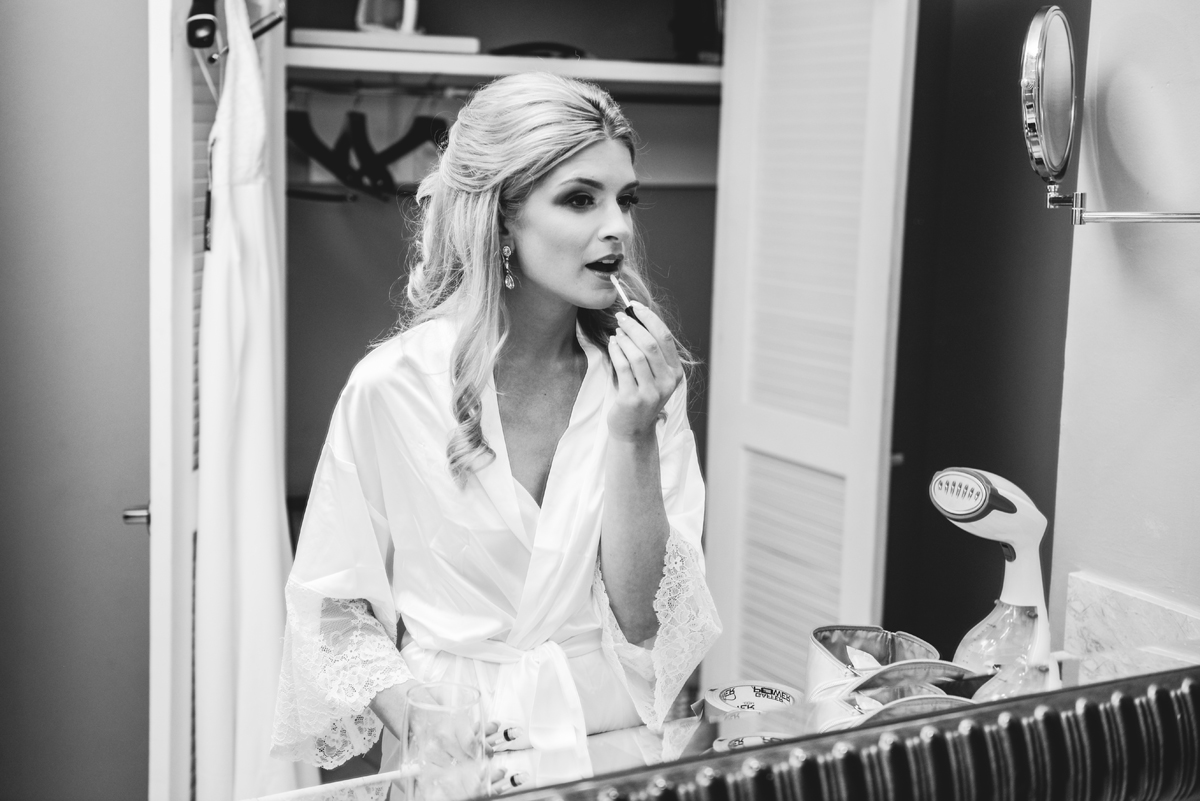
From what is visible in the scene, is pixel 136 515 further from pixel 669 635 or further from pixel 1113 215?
pixel 1113 215

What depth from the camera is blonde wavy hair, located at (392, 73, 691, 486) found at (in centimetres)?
124

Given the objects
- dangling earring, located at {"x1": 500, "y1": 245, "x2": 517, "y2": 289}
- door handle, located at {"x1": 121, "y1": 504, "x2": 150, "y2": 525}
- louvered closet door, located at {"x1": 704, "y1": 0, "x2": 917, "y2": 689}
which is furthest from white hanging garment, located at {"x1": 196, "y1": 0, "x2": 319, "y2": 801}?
louvered closet door, located at {"x1": 704, "y1": 0, "x2": 917, "y2": 689}

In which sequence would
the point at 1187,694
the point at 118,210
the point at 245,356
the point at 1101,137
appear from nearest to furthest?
the point at 1187,694, the point at 1101,137, the point at 245,356, the point at 118,210

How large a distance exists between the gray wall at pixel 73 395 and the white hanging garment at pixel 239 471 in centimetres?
29

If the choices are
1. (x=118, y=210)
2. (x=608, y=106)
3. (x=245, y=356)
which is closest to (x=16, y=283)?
(x=118, y=210)

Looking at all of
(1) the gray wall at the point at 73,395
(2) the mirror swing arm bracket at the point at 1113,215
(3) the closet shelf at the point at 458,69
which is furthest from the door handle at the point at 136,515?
(2) the mirror swing arm bracket at the point at 1113,215

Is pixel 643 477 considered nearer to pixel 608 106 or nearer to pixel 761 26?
pixel 608 106

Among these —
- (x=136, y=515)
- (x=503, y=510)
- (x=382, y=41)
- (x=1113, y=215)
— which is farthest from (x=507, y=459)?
(x=382, y=41)

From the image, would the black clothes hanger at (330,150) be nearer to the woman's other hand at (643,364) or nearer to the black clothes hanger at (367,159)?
the black clothes hanger at (367,159)

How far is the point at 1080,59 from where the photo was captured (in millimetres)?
1668

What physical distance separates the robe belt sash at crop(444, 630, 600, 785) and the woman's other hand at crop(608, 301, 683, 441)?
0.27m

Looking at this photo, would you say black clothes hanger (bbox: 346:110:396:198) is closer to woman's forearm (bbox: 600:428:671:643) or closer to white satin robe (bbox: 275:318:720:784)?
white satin robe (bbox: 275:318:720:784)

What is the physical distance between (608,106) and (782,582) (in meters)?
1.19

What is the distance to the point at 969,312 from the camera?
2.01 meters
